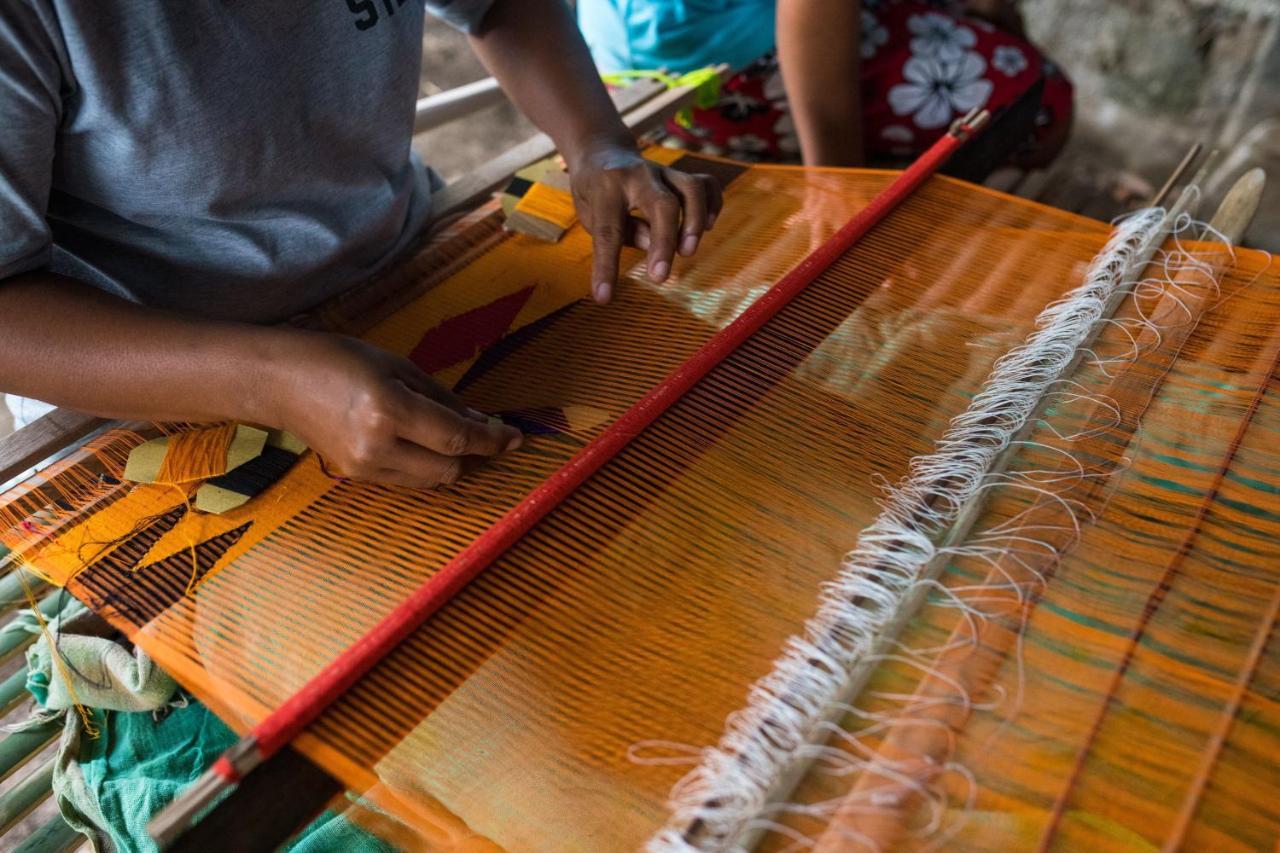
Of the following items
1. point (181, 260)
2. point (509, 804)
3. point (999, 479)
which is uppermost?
point (181, 260)

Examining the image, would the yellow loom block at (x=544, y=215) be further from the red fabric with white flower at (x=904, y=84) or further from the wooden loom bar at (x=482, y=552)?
the red fabric with white flower at (x=904, y=84)

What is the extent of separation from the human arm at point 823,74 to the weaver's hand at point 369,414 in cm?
130

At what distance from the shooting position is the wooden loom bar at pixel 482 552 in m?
0.75

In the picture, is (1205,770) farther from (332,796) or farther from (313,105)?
(313,105)

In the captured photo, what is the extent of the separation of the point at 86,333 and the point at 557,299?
626mm

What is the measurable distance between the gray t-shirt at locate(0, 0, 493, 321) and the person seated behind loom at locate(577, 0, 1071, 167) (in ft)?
2.90

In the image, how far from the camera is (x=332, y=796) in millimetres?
780

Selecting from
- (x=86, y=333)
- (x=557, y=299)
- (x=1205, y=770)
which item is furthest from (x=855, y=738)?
(x=86, y=333)

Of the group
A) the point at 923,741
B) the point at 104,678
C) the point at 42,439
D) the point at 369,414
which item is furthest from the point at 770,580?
the point at 42,439

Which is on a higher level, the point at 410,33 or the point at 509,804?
the point at 410,33

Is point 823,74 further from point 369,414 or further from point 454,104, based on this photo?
point 369,414

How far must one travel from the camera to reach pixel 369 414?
37.3 inches

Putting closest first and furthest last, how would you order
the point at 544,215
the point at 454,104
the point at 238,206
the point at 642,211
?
1. the point at 238,206
2. the point at 642,211
3. the point at 544,215
4. the point at 454,104

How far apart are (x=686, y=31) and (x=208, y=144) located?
4.52 ft
